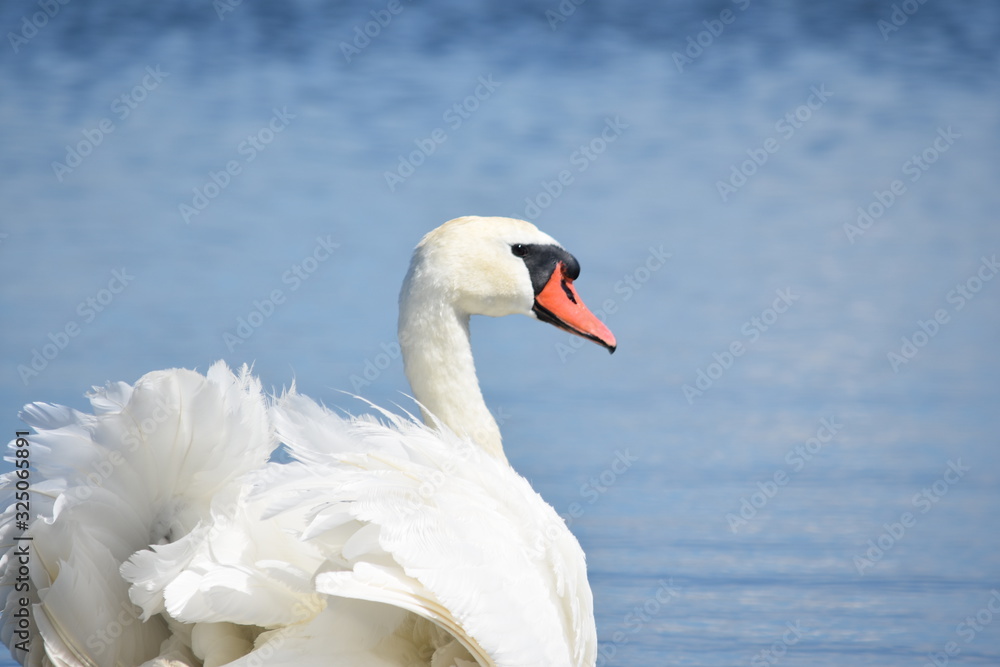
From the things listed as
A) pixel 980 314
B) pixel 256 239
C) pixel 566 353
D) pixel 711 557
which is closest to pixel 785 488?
pixel 711 557

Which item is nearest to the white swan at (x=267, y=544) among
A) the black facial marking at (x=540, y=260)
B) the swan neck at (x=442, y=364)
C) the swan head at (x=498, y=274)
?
the swan neck at (x=442, y=364)

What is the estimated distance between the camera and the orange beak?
439 centimetres

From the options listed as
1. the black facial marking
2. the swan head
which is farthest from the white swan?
the black facial marking

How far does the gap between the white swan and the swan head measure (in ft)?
2.34

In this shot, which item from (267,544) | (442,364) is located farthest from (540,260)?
(267,544)

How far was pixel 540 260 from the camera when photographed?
4.36m

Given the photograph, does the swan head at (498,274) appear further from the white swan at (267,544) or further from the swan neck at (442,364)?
the white swan at (267,544)

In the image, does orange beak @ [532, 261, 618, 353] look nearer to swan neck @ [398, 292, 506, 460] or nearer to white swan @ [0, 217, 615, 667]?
swan neck @ [398, 292, 506, 460]

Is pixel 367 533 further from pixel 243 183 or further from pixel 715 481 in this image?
pixel 243 183

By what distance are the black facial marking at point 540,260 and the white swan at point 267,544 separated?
3.06 ft

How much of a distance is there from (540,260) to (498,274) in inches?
7.0

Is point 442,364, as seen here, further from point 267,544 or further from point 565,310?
point 267,544

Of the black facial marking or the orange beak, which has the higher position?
the black facial marking

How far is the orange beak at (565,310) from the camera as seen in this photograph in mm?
4391
